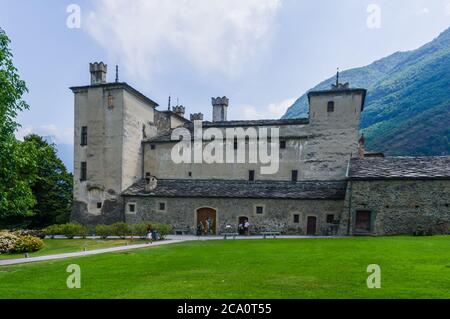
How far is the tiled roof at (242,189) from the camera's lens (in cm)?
3112

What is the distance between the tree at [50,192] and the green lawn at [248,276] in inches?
1032

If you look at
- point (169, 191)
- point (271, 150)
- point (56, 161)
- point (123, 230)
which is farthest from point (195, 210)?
point (56, 161)

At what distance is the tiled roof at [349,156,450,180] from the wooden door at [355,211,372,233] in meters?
2.76

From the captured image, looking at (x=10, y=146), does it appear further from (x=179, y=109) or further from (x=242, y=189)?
(x=179, y=109)

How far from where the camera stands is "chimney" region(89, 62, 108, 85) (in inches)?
1430

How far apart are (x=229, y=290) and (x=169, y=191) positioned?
85.5ft

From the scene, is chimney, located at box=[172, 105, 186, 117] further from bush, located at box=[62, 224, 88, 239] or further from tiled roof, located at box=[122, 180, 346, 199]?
bush, located at box=[62, 224, 88, 239]

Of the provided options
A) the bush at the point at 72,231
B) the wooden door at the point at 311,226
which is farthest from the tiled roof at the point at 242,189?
the bush at the point at 72,231

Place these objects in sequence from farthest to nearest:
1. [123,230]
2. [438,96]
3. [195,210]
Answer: [438,96] → [195,210] → [123,230]

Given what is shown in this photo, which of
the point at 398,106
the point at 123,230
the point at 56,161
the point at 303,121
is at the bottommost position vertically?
the point at 123,230

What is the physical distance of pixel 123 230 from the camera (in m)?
29.3

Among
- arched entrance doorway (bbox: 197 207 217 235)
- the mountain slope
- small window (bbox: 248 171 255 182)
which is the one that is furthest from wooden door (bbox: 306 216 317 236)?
the mountain slope

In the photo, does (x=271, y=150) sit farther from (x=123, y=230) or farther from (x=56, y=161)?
(x=56, y=161)

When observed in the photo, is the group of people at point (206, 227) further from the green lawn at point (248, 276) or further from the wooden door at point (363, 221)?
the green lawn at point (248, 276)
